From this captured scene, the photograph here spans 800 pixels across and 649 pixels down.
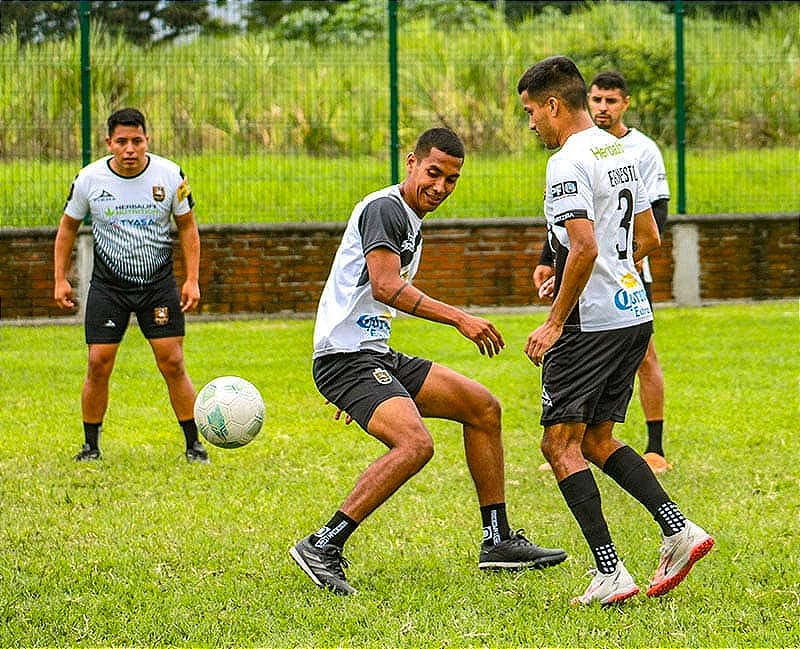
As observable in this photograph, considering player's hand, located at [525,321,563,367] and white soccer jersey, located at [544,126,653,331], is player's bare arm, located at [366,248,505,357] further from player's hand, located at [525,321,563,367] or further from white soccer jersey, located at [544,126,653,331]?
white soccer jersey, located at [544,126,653,331]

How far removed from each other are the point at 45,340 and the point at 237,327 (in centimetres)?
209

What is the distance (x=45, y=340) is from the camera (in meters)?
14.2

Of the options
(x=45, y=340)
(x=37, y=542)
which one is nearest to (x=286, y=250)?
(x=45, y=340)

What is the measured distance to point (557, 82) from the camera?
5.74m

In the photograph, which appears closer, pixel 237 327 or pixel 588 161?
pixel 588 161

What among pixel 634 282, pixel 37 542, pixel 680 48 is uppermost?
pixel 680 48

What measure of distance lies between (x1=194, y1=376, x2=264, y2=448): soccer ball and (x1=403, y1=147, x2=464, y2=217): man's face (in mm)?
1405

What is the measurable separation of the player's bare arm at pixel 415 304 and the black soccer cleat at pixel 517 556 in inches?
36.9

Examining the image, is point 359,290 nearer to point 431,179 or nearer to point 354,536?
point 431,179

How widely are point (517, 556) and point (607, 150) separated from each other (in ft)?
6.03

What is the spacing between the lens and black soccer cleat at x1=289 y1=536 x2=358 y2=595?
19.2ft

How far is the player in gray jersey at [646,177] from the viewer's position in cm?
817

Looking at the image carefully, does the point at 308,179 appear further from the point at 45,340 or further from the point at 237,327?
the point at 45,340

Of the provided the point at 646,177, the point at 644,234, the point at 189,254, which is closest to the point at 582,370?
the point at 644,234
